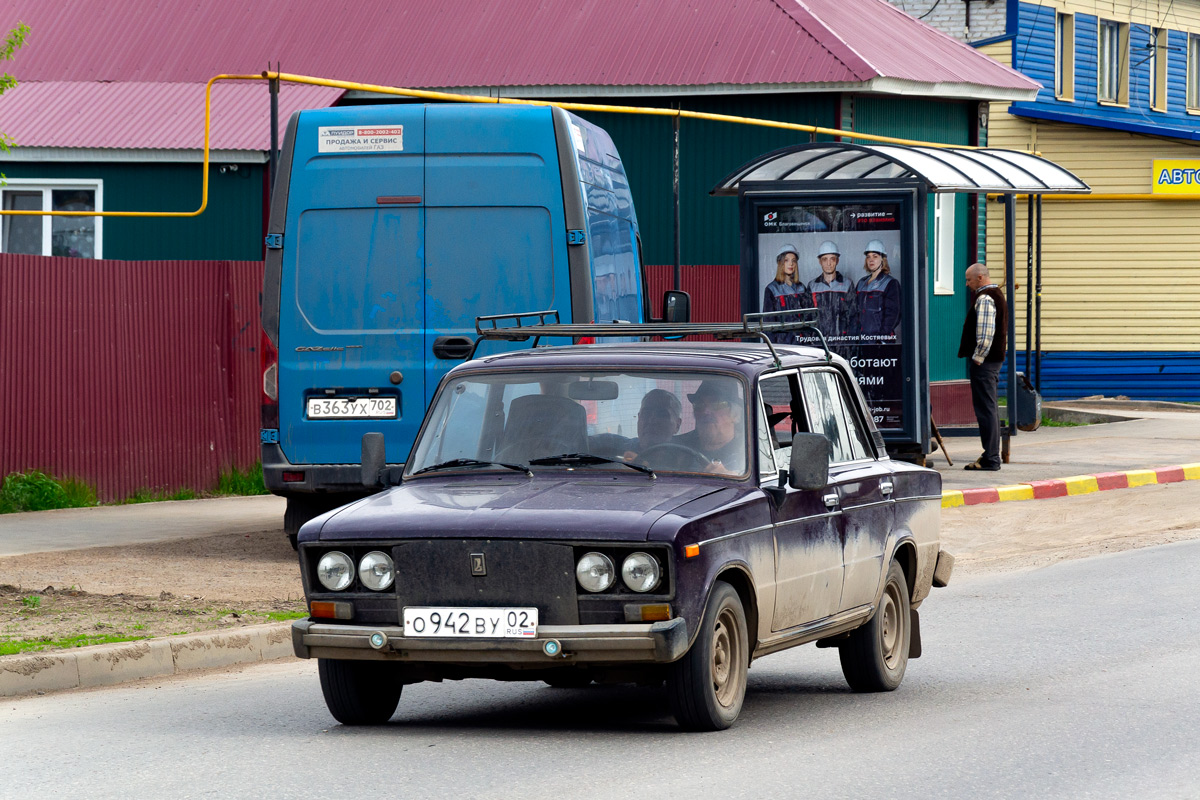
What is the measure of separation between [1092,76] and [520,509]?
31454 mm

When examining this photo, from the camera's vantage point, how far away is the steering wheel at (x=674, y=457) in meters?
7.43

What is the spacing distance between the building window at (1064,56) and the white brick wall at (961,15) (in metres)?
1.88

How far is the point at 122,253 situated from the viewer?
22.9 metres

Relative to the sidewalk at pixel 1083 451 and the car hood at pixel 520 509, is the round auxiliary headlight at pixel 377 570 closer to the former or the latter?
the car hood at pixel 520 509

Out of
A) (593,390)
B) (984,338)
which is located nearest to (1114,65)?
(984,338)

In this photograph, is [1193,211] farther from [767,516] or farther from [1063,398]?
[767,516]

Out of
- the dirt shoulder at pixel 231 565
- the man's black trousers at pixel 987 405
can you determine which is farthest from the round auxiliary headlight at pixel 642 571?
the man's black trousers at pixel 987 405

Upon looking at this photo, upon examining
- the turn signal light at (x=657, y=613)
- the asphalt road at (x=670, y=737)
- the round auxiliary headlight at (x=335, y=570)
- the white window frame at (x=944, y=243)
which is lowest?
the asphalt road at (x=670, y=737)

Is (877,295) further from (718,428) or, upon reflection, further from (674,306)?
(718,428)

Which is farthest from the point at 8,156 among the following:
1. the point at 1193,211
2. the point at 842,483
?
the point at 1193,211

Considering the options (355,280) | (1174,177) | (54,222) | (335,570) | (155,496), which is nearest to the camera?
(335,570)

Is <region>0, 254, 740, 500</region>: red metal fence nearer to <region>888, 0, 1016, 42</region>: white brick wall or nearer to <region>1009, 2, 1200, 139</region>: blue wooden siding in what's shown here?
<region>1009, 2, 1200, 139</region>: blue wooden siding

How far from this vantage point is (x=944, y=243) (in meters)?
26.5

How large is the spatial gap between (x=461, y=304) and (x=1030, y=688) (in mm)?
4854
